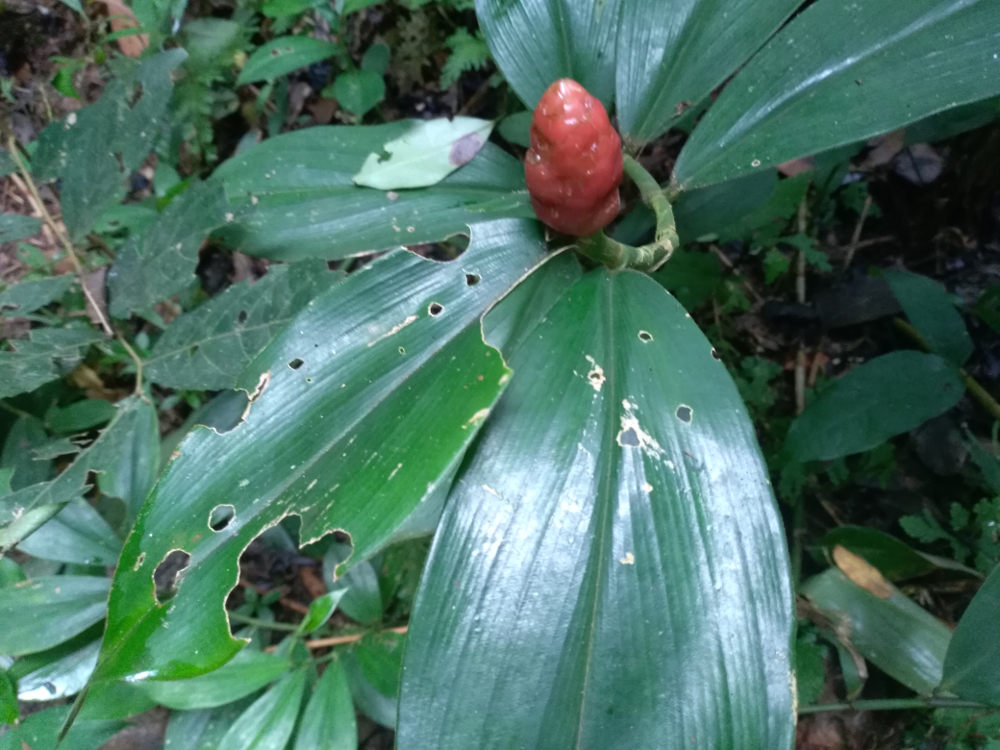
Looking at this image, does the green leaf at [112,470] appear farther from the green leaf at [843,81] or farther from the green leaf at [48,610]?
the green leaf at [843,81]

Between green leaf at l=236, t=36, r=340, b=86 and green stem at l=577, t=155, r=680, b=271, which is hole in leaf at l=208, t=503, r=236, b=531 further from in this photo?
green leaf at l=236, t=36, r=340, b=86

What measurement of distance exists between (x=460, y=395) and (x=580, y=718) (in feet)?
1.03

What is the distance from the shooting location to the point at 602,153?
0.67m

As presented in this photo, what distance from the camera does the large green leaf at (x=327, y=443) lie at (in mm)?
570

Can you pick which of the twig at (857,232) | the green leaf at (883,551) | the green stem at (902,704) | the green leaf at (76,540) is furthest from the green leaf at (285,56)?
the green stem at (902,704)

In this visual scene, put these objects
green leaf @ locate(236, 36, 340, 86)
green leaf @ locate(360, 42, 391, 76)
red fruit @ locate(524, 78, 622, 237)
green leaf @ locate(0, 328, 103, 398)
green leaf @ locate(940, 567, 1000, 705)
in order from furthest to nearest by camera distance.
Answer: green leaf @ locate(360, 42, 391, 76) → green leaf @ locate(236, 36, 340, 86) → green leaf @ locate(0, 328, 103, 398) → green leaf @ locate(940, 567, 1000, 705) → red fruit @ locate(524, 78, 622, 237)

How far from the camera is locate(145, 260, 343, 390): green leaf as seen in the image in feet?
3.04

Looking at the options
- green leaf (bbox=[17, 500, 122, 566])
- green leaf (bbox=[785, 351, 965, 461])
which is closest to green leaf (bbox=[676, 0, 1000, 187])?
green leaf (bbox=[785, 351, 965, 461])

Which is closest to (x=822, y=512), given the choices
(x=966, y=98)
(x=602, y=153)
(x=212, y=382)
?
(x=966, y=98)

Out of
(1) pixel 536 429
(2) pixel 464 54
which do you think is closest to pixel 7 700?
(1) pixel 536 429

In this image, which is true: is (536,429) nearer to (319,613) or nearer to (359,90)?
(319,613)

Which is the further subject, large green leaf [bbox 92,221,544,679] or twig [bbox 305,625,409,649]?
twig [bbox 305,625,409,649]

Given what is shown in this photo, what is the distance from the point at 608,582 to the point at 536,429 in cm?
16

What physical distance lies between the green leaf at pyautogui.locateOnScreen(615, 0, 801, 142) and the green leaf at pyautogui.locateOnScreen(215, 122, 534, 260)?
0.22m
